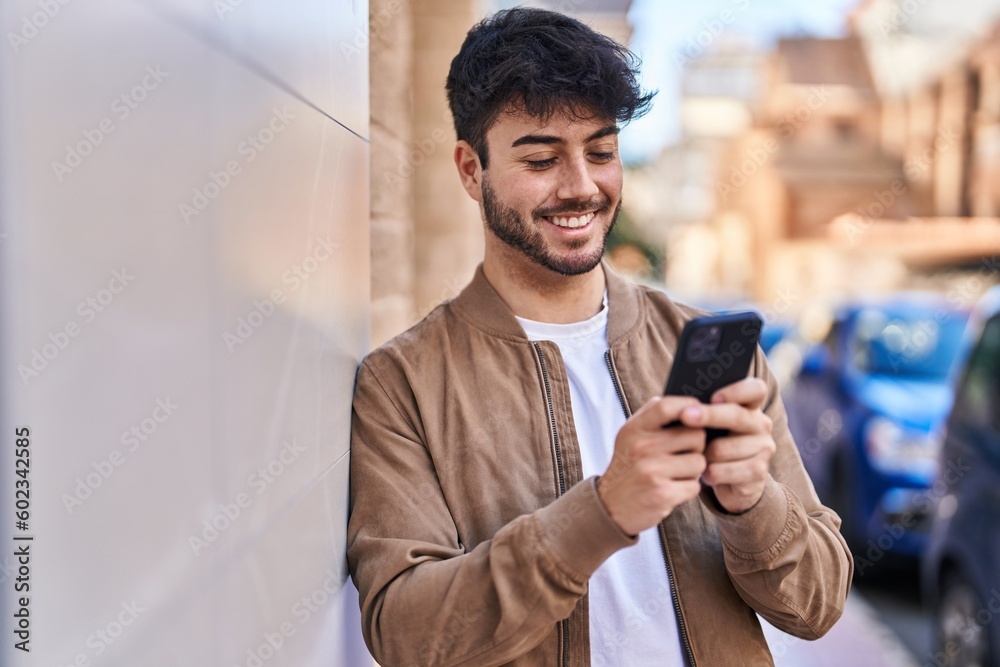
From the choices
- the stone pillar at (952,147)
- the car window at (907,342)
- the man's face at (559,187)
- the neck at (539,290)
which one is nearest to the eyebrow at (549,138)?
the man's face at (559,187)

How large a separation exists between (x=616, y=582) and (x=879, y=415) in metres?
4.95

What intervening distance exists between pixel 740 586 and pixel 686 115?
4507 cm

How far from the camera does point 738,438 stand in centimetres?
175

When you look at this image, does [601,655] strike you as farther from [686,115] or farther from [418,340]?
[686,115]

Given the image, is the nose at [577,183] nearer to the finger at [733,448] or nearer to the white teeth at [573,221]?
the white teeth at [573,221]

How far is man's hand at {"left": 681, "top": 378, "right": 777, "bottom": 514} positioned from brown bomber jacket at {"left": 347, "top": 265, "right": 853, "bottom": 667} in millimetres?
95

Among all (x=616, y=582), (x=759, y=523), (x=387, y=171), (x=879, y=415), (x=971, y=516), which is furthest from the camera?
(x=879, y=415)

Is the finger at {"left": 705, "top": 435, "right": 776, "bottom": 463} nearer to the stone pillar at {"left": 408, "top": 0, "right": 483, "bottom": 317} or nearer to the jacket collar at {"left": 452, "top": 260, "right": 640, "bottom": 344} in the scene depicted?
the jacket collar at {"left": 452, "top": 260, "right": 640, "bottom": 344}

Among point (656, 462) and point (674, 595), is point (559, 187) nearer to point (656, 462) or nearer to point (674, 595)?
point (656, 462)

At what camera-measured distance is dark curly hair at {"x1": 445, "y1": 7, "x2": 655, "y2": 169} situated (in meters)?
2.18

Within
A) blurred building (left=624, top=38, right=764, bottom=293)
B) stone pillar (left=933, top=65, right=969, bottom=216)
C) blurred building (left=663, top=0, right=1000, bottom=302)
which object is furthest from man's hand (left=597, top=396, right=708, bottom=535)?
blurred building (left=624, top=38, right=764, bottom=293)

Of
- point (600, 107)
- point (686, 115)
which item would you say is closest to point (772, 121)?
point (686, 115)

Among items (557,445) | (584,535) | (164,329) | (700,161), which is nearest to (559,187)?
(557,445)

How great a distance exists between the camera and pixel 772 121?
109 feet
